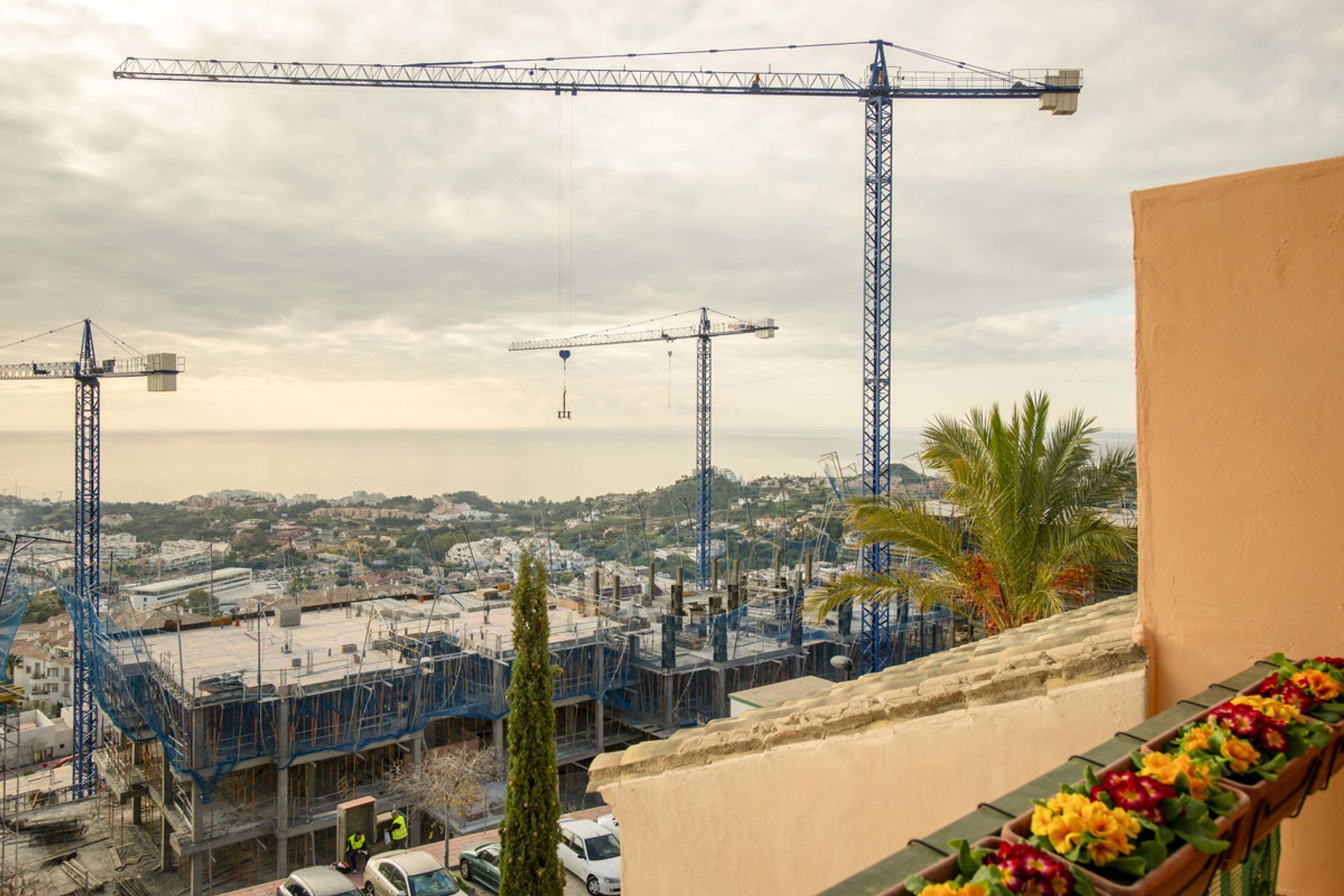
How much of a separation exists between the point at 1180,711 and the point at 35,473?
49087mm

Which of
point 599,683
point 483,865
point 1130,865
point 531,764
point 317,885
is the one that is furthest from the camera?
point 599,683

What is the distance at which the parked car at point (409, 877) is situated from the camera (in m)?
9.99

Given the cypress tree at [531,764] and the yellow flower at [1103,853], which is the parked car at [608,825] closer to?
the cypress tree at [531,764]

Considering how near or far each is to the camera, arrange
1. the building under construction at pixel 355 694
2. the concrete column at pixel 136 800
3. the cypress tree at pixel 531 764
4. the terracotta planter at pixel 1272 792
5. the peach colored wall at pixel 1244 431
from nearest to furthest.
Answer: the terracotta planter at pixel 1272 792, the peach colored wall at pixel 1244 431, the cypress tree at pixel 531 764, the building under construction at pixel 355 694, the concrete column at pixel 136 800

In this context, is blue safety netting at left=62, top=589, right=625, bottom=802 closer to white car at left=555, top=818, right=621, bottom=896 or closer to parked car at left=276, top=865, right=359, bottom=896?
parked car at left=276, top=865, right=359, bottom=896

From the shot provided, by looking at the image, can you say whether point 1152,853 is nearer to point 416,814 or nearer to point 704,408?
point 416,814

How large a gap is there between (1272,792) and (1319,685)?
50 cm

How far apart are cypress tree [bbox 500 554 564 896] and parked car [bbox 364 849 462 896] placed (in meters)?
1.12

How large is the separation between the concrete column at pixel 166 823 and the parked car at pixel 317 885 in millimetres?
6243

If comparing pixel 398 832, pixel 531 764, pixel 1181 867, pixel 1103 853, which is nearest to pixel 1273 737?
pixel 1181 867

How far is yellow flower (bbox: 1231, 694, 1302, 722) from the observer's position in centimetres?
172

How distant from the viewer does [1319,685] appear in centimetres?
189

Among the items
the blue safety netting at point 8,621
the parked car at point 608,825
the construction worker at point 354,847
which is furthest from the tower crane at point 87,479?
the parked car at point 608,825

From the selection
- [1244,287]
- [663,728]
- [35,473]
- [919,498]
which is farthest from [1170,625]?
[35,473]
